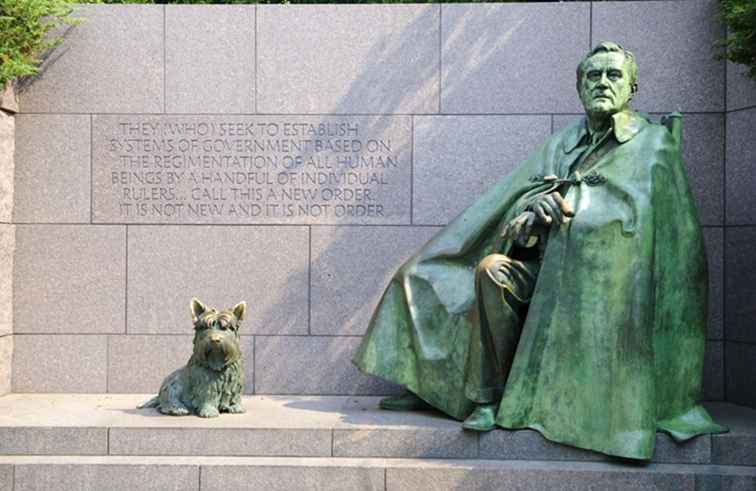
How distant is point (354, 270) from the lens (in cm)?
759

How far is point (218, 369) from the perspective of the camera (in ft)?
20.4

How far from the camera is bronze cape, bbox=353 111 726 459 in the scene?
5617 mm

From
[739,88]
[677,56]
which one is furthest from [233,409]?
[739,88]

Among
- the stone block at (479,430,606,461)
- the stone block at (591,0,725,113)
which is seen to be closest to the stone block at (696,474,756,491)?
the stone block at (479,430,606,461)

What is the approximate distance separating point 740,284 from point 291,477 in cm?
377

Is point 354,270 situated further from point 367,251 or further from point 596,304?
point 596,304

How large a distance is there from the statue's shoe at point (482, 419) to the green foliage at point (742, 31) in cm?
311

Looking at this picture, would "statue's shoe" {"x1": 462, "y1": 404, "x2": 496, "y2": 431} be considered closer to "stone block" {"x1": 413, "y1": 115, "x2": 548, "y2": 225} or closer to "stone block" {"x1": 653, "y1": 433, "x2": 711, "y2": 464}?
"stone block" {"x1": 653, "y1": 433, "x2": 711, "y2": 464}

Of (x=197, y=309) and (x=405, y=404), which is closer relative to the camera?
(x=197, y=309)

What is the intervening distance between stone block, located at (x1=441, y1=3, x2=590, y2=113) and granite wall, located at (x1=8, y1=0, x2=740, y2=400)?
0.05 feet

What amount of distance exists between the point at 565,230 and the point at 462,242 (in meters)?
0.89

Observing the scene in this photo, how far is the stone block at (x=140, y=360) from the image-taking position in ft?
25.0

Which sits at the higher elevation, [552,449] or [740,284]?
[740,284]

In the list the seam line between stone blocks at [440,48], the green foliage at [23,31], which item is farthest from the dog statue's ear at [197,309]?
the seam line between stone blocks at [440,48]
